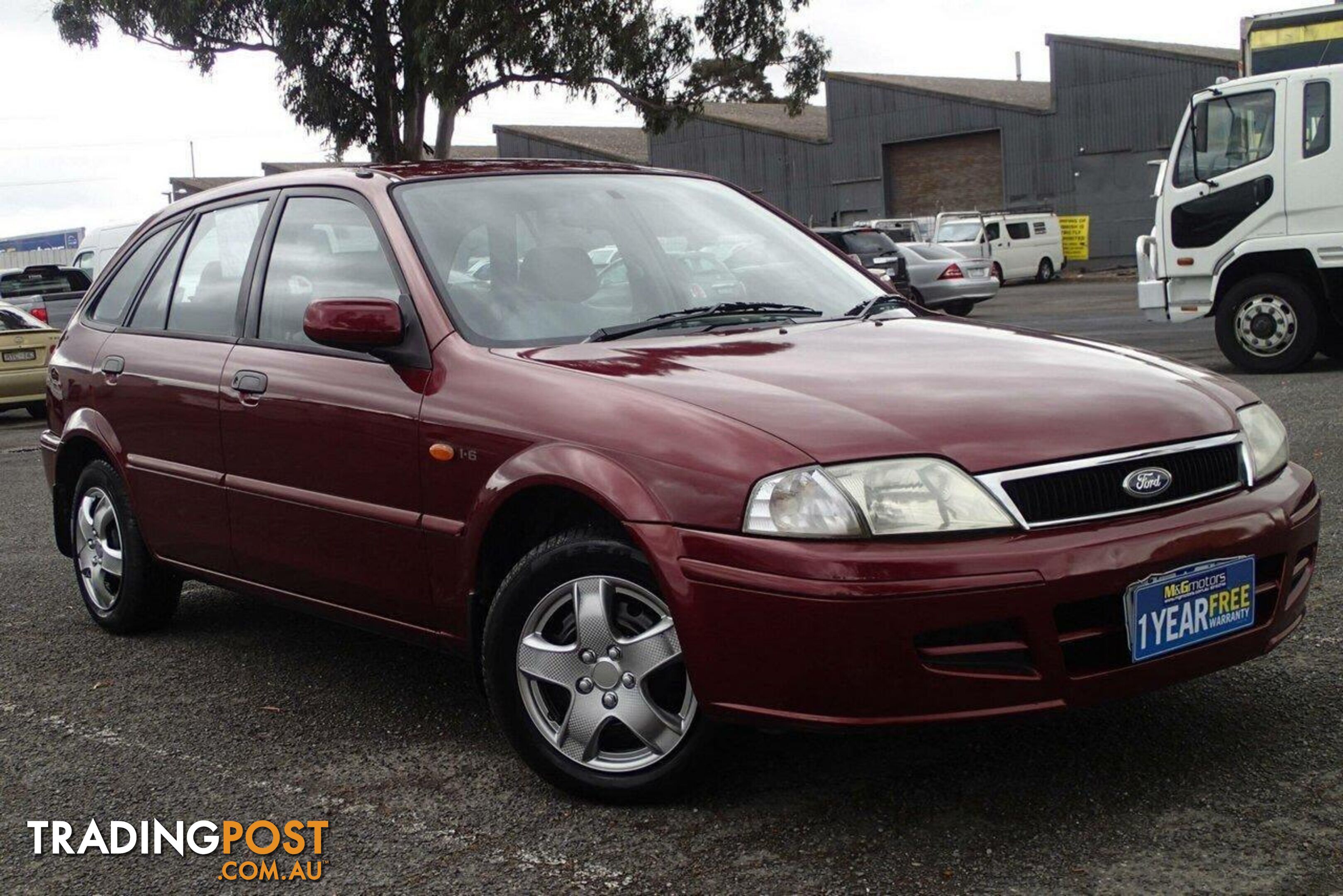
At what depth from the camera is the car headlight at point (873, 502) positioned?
2971 millimetres

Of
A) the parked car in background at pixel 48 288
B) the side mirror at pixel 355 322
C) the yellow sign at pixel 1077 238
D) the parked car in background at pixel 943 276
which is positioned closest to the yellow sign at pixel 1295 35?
the side mirror at pixel 355 322

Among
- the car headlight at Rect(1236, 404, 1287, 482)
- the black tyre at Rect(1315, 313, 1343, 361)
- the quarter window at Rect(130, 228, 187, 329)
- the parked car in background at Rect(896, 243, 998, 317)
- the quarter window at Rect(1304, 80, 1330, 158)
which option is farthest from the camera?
the parked car in background at Rect(896, 243, 998, 317)

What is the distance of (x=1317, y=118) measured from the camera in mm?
11203

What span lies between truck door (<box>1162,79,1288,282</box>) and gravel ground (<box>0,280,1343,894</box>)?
7459 millimetres

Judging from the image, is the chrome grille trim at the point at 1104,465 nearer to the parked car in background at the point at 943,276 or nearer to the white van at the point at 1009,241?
the parked car in background at the point at 943,276

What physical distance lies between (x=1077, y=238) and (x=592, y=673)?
127ft

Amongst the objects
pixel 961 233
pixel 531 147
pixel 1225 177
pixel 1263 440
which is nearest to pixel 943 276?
pixel 961 233

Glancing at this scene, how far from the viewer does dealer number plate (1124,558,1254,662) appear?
3.06 meters

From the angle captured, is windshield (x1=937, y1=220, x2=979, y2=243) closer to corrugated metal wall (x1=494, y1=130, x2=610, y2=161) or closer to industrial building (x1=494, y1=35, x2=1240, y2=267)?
industrial building (x1=494, y1=35, x2=1240, y2=267)

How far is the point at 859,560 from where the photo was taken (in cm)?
292

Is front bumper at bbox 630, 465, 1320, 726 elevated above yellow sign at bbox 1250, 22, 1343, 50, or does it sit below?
below

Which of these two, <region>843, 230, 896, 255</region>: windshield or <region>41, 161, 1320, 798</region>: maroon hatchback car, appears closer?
<region>41, 161, 1320, 798</region>: maroon hatchback car

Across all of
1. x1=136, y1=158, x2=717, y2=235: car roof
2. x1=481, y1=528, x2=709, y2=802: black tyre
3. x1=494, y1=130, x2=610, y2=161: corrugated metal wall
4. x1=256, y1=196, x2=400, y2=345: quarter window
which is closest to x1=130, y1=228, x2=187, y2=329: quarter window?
x1=136, y1=158, x2=717, y2=235: car roof

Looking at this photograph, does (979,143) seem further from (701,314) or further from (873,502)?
(873,502)
